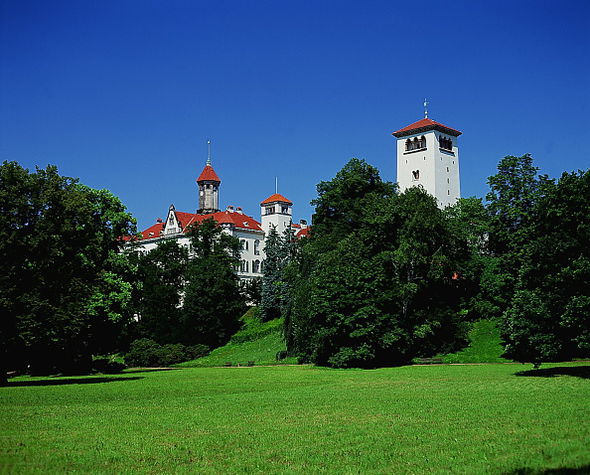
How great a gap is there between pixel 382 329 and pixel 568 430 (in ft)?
96.7

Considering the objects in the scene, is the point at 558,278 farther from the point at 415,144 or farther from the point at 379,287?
the point at 415,144

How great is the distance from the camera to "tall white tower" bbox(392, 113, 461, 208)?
8300cm

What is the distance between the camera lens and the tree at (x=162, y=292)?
72250 millimetres

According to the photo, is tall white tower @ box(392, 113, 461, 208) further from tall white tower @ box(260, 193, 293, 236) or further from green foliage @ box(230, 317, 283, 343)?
tall white tower @ box(260, 193, 293, 236)

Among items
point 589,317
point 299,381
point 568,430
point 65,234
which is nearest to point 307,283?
point 299,381

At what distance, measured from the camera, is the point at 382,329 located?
43250mm

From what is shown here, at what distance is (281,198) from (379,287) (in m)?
69.1

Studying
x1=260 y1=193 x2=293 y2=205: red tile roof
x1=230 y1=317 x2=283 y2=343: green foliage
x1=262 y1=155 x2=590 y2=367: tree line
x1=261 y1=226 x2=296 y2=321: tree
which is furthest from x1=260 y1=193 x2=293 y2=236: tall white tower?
A: x1=262 y1=155 x2=590 y2=367: tree line

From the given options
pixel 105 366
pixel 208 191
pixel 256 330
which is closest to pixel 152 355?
pixel 105 366

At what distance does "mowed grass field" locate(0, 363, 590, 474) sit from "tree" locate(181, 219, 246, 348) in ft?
147

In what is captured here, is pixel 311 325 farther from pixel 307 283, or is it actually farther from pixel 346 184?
pixel 346 184

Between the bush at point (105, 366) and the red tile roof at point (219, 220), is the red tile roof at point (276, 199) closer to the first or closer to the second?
the red tile roof at point (219, 220)

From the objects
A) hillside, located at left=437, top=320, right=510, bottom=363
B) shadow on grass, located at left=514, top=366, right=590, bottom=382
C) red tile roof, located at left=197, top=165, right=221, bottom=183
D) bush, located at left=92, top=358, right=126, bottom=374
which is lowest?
bush, located at left=92, top=358, right=126, bottom=374

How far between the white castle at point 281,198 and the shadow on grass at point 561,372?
1286 inches
